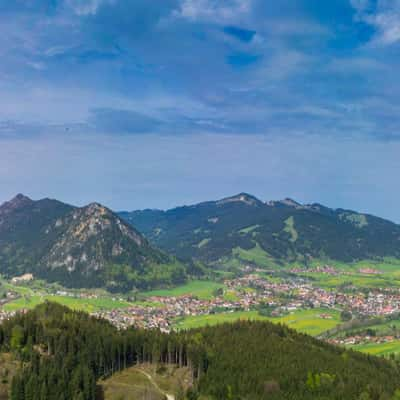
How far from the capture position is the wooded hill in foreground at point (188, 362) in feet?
330

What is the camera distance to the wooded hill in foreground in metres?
101

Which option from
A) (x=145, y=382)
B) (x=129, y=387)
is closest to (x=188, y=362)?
(x=145, y=382)

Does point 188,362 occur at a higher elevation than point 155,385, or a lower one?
higher

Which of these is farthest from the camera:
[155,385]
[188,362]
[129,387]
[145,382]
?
[188,362]

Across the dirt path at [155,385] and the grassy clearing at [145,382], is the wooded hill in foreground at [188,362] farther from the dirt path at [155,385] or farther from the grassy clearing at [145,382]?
the dirt path at [155,385]

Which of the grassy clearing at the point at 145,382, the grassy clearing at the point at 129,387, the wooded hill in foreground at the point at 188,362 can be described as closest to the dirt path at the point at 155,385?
the grassy clearing at the point at 145,382

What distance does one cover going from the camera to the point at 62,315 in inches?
5531

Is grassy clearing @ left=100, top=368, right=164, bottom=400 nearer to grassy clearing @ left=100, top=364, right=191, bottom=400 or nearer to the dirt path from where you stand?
grassy clearing @ left=100, top=364, right=191, bottom=400

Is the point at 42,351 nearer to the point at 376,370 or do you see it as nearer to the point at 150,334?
the point at 150,334

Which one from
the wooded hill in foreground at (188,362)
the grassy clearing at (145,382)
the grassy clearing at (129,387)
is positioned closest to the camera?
the grassy clearing at (129,387)

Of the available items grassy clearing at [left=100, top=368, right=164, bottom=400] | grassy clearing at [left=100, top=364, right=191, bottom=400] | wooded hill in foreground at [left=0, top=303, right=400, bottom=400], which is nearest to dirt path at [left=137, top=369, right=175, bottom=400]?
grassy clearing at [left=100, top=364, right=191, bottom=400]

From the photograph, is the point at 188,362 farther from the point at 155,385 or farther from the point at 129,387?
the point at 129,387

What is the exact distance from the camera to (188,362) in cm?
11681

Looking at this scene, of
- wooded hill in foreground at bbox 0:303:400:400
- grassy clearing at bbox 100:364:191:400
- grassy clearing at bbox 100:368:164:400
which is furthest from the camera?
wooded hill in foreground at bbox 0:303:400:400
